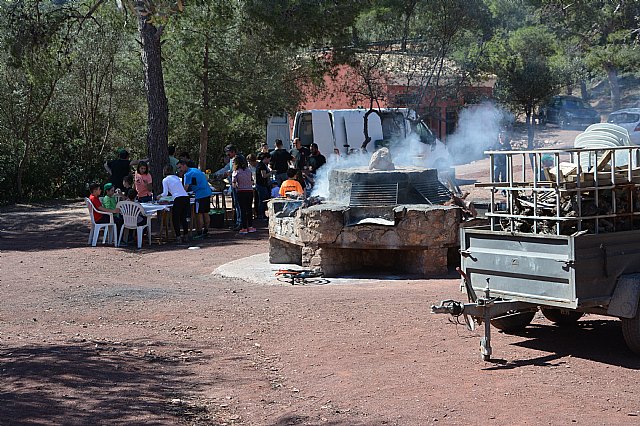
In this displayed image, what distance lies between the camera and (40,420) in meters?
5.94

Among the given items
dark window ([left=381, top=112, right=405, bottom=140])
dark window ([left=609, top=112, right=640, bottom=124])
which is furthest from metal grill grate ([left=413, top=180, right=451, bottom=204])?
dark window ([left=609, top=112, right=640, bottom=124])

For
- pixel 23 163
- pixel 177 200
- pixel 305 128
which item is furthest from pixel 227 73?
pixel 177 200

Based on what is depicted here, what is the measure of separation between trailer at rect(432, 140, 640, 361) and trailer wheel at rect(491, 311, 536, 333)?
0.53m

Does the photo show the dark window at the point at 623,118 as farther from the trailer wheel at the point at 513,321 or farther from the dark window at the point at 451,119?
the trailer wheel at the point at 513,321

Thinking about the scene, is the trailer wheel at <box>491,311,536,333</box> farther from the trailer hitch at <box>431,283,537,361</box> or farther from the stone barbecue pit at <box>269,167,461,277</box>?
the stone barbecue pit at <box>269,167,461,277</box>

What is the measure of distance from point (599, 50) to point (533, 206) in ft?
93.7

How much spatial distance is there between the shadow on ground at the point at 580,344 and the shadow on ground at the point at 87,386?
275 centimetres

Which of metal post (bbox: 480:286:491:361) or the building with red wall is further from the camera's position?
the building with red wall

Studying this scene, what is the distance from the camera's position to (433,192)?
13.0m

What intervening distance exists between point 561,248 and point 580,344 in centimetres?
139

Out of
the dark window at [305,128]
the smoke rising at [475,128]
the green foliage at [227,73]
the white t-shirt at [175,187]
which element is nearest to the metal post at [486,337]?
the white t-shirt at [175,187]

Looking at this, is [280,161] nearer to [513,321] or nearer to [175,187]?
[175,187]

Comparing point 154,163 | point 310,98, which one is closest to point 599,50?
point 310,98

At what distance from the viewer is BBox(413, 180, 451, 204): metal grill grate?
12833mm
